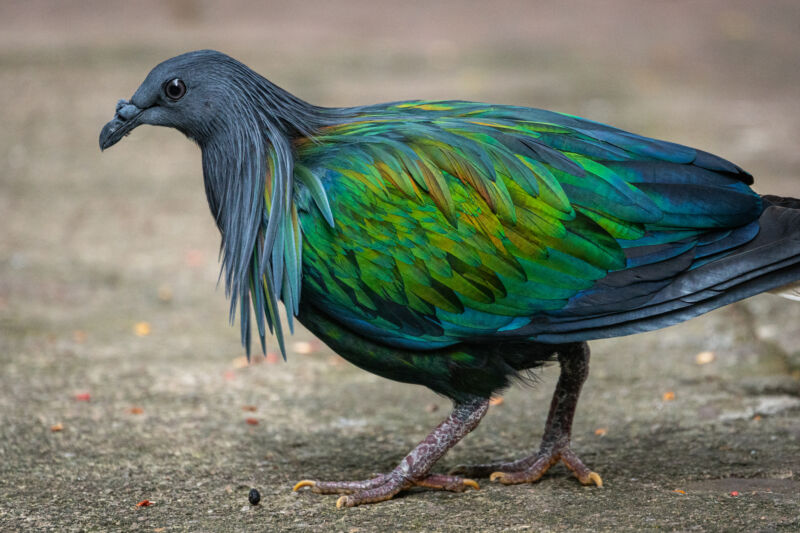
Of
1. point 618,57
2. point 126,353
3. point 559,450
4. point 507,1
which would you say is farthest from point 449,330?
point 507,1

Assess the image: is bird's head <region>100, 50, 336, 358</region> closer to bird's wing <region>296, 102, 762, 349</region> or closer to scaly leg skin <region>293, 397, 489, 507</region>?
bird's wing <region>296, 102, 762, 349</region>

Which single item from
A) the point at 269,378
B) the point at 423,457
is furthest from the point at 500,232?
the point at 269,378

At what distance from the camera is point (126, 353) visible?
5.40 m

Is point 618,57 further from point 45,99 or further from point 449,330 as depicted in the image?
point 449,330

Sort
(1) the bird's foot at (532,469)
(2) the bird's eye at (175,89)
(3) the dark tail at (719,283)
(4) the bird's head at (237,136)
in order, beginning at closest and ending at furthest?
(3) the dark tail at (719,283) < (4) the bird's head at (237,136) < (2) the bird's eye at (175,89) < (1) the bird's foot at (532,469)

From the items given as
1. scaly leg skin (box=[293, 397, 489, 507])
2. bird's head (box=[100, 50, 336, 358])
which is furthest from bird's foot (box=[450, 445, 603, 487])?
bird's head (box=[100, 50, 336, 358])

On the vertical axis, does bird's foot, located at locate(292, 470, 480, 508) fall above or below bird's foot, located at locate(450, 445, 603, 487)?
below

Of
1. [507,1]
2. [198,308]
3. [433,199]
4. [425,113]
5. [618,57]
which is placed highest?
[507,1]

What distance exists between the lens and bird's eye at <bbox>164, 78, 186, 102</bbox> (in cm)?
357

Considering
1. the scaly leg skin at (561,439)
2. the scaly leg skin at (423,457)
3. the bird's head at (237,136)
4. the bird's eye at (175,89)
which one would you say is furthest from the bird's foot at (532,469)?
the bird's eye at (175,89)

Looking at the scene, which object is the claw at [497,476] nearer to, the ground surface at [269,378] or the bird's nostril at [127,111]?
the ground surface at [269,378]

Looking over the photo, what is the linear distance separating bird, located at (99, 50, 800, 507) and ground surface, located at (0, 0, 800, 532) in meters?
0.55

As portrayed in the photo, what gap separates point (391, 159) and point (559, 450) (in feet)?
4.41

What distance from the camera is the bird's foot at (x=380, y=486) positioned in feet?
11.6
